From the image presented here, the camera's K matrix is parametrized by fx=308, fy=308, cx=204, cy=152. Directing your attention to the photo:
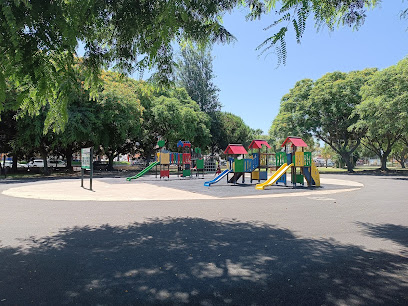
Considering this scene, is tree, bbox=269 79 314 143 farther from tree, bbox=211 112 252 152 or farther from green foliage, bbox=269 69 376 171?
tree, bbox=211 112 252 152

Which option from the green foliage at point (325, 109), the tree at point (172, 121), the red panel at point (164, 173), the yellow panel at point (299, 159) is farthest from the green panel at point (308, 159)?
the tree at point (172, 121)

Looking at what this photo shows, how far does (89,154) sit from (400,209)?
14884 mm

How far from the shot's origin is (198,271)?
4.40 meters

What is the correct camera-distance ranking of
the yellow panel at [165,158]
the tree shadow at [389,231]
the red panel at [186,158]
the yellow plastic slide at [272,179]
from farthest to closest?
the red panel at [186,158] → the yellow panel at [165,158] → the yellow plastic slide at [272,179] → the tree shadow at [389,231]

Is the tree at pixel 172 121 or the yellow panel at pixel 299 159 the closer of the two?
the yellow panel at pixel 299 159

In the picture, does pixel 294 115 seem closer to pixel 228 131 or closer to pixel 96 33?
pixel 228 131

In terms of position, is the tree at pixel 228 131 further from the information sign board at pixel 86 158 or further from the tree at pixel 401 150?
the information sign board at pixel 86 158

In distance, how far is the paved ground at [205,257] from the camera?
12.0 ft

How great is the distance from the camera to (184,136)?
37.9m

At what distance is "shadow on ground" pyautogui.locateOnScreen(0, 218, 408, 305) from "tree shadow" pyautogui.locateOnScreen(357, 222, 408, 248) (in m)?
1.23

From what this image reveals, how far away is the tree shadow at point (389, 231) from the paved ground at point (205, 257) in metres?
0.02

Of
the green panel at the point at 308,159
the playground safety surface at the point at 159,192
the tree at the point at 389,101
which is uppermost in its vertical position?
the tree at the point at 389,101

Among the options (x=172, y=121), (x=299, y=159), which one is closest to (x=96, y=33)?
(x=299, y=159)

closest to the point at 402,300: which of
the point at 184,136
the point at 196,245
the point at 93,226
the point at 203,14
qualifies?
the point at 196,245
